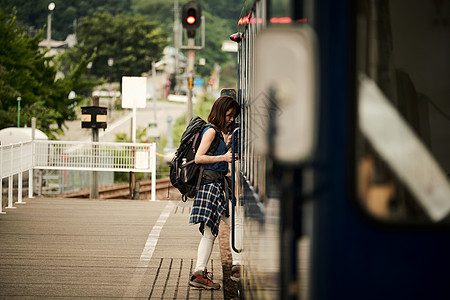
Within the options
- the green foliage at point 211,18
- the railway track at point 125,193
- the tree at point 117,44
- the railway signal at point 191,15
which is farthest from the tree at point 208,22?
the railway signal at point 191,15

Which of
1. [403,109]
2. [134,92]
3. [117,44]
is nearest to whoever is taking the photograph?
[403,109]

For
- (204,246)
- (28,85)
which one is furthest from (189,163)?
(28,85)

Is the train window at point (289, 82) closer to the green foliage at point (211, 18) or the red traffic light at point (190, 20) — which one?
the red traffic light at point (190, 20)

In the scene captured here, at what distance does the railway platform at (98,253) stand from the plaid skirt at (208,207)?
0.62 metres

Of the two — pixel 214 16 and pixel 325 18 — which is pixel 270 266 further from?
pixel 214 16

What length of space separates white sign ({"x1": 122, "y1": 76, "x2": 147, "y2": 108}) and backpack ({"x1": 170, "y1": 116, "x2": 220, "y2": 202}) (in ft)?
34.7

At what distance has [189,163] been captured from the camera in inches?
258

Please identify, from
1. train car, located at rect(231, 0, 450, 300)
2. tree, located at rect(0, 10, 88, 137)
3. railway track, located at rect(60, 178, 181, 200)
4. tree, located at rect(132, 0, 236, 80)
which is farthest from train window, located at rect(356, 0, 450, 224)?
tree, located at rect(132, 0, 236, 80)

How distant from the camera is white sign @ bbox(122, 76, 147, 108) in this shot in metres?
17.1

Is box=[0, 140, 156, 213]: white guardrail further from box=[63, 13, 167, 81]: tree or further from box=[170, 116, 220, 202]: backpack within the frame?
box=[63, 13, 167, 81]: tree

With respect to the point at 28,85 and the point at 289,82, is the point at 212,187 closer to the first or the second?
the point at 289,82

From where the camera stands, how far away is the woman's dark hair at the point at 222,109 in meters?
6.44

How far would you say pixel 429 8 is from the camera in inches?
98.3

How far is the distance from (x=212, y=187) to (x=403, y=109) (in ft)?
13.5
